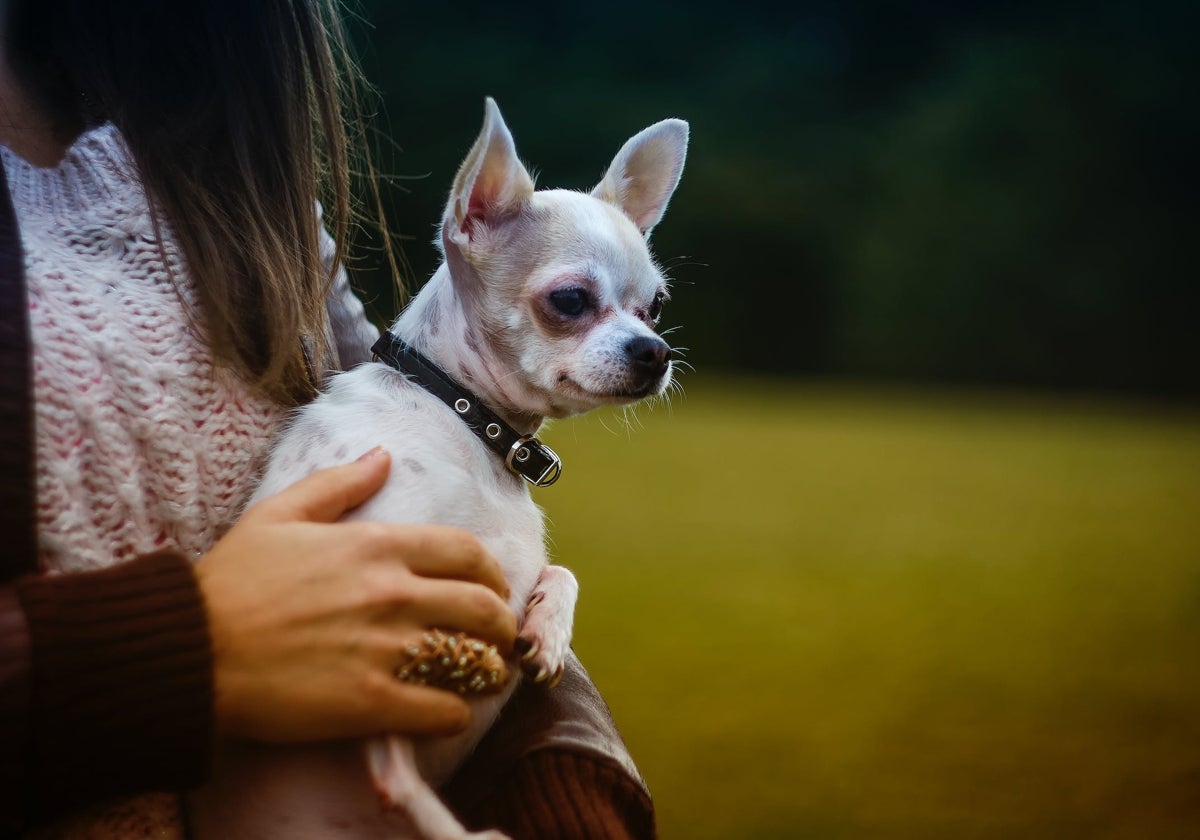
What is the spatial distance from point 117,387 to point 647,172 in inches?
29.0

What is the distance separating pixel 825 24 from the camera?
11.3 m

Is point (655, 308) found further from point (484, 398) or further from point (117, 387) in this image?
point (117, 387)

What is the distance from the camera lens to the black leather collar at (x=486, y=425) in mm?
979

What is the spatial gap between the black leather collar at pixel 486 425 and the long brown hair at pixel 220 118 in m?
0.10

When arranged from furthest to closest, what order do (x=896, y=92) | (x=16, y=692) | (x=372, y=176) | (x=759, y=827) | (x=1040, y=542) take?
(x=896, y=92), (x=1040, y=542), (x=759, y=827), (x=372, y=176), (x=16, y=692)

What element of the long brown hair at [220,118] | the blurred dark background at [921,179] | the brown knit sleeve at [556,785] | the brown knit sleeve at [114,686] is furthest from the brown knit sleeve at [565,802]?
the blurred dark background at [921,179]

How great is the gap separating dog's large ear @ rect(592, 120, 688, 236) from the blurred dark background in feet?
27.4

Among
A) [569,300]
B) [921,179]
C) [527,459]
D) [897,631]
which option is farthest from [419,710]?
[921,179]

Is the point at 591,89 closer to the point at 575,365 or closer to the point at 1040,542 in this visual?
the point at 1040,542

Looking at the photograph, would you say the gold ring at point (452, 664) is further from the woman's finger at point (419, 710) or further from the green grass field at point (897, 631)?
the green grass field at point (897, 631)

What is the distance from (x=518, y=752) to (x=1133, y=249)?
10.8 meters

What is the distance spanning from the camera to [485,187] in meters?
1.13

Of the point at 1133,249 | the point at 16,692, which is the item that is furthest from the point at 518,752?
the point at 1133,249

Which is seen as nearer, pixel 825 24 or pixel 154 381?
pixel 154 381
